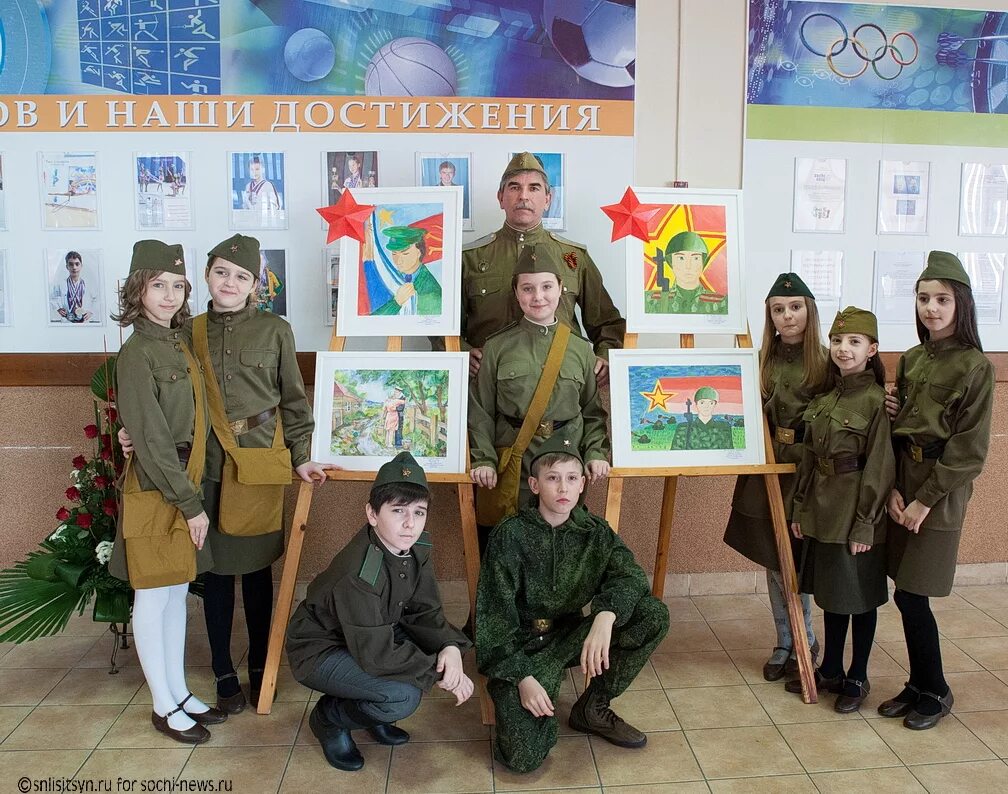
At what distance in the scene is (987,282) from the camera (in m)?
3.78

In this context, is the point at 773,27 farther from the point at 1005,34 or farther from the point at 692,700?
the point at 692,700

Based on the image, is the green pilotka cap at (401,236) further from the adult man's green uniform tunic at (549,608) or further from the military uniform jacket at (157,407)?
the adult man's green uniform tunic at (549,608)

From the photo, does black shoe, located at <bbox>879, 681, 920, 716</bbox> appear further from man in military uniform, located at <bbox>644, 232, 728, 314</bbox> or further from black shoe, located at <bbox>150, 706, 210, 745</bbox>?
black shoe, located at <bbox>150, 706, 210, 745</bbox>

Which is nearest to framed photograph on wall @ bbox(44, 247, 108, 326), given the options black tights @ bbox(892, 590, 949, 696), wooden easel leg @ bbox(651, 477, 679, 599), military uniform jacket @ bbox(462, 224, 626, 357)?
military uniform jacket @ bbox(462, 224, 626, 357)

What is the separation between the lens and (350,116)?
342cm

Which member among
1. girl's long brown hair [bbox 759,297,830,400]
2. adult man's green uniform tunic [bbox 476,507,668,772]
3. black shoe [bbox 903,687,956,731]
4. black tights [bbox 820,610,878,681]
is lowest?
black shoe [bbox 903,687,956,731]

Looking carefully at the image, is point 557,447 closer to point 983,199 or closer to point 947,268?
point 947,268

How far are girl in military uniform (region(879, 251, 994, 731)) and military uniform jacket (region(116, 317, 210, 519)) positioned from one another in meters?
2.17

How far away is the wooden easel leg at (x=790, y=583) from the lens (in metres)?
2.84

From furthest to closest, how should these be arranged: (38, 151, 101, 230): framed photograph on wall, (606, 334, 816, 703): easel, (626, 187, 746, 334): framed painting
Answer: (38, 151, 101, 230): framed photograph on wall, (626, 187, 746, 334): framed painting, (606, 334, 816, 703): easel

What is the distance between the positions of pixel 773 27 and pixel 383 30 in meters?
1.63

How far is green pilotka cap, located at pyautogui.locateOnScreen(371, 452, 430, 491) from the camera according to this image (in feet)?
7.92

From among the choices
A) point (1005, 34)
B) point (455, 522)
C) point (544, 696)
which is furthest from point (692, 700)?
point (1005, 34)

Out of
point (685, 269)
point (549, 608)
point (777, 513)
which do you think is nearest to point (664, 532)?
point (777, 513)
